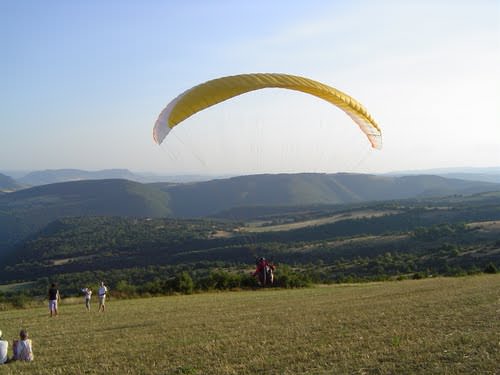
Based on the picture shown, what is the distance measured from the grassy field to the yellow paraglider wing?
692 cm

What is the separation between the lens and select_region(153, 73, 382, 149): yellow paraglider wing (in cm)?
1622

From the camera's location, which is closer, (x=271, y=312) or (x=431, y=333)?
(x=431, y=333)

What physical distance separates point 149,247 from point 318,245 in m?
39.9

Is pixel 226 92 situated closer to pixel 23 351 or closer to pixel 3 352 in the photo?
pixel 23 351

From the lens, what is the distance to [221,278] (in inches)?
1636

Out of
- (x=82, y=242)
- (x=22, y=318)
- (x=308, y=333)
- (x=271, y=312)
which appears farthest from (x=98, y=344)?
(x=82, y=242)

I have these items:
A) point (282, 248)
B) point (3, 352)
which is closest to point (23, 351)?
point (3, 352)

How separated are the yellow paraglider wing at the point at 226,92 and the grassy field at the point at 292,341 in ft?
22.7

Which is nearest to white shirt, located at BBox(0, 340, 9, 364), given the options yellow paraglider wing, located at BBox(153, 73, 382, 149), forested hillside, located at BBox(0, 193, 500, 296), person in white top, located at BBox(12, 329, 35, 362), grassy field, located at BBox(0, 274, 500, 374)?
person in white top, located at BBox(12, 329, 35, 362)

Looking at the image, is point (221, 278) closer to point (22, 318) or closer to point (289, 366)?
point (22, 318)

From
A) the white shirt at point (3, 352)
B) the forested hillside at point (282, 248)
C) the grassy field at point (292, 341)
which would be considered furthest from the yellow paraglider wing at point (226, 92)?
the forested hillside at point (282, 248)

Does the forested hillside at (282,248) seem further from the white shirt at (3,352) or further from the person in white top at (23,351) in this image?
the white shirt at (3,352)

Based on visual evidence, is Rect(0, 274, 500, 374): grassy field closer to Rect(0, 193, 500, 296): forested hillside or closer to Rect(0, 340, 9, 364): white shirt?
Rect(0, 340, 9, 364): white shirt

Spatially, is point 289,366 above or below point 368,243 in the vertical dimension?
above
